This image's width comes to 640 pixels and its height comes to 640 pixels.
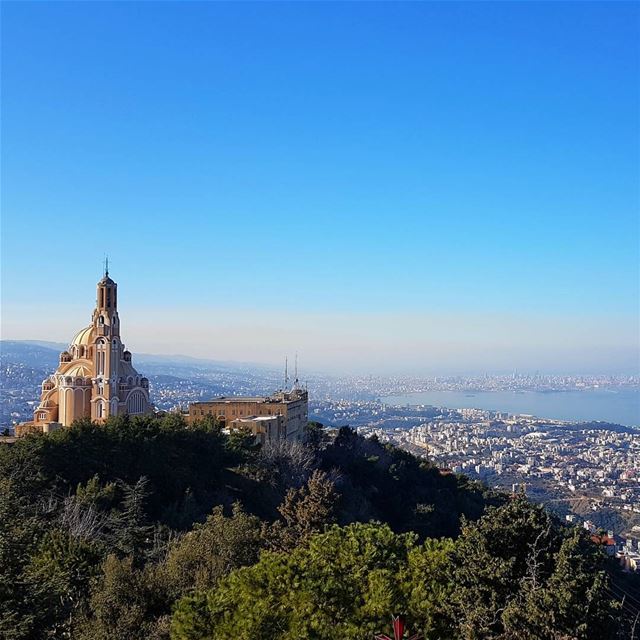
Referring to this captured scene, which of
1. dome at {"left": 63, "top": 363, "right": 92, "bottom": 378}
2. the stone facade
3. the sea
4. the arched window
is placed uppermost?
dome at {"left": 63, "top": 363, "right": 92, "bottom": 378}

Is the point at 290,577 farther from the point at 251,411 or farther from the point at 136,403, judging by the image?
the point at 251,411

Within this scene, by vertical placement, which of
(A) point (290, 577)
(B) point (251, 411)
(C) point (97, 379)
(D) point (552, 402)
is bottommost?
(D) point (552, 402)

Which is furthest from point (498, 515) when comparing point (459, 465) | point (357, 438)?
point (459, 465)

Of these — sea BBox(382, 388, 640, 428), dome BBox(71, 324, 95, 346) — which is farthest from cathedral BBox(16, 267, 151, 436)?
sea BBox(382, 388, 640, 428)

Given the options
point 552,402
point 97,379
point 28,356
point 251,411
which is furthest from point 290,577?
point 552,402

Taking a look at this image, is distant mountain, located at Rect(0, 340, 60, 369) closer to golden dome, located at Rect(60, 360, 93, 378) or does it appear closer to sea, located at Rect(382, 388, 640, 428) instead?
sea, located at Rect(382, 388, 640, 428)

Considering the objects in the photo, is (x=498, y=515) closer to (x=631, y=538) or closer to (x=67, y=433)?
(x=67, y=433)
